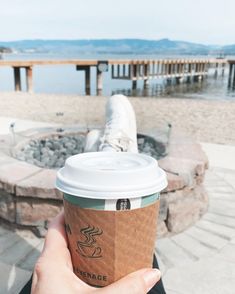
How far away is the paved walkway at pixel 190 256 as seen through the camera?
2727 millimetres

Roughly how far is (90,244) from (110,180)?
27 centimetres

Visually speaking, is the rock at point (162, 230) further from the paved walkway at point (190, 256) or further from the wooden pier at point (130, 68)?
the wooden pier at point (130, 68)

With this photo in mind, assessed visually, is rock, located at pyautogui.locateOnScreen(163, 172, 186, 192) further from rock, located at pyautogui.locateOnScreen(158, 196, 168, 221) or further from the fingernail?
A: the fingernail

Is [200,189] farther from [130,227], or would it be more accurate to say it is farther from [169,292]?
[130,227]

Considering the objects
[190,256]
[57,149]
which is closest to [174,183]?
[190,256]

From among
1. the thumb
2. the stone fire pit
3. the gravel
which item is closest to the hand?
the thumb

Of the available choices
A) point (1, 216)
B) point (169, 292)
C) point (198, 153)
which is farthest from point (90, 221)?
point (198, 153)

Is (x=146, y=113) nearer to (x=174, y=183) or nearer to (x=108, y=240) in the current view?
(x=174, y=183)

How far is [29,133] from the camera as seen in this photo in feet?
19.5

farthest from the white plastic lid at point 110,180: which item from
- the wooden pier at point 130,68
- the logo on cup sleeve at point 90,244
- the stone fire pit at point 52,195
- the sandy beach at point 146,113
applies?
the wooden pier at point 130,68

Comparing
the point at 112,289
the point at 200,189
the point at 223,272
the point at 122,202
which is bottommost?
the point at 223,272

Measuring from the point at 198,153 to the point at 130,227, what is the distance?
3.37 meters

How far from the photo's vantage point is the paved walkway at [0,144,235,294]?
2727mm

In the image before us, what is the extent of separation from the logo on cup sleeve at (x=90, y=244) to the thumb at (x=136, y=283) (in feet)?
0.42
